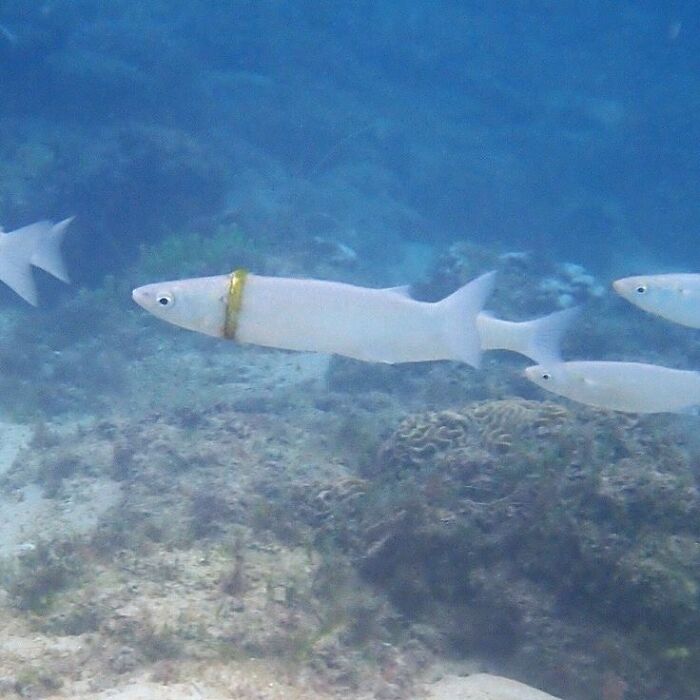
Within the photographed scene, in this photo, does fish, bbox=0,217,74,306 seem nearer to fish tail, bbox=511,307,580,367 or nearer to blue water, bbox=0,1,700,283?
fish tail, bbox=511,307,580,367

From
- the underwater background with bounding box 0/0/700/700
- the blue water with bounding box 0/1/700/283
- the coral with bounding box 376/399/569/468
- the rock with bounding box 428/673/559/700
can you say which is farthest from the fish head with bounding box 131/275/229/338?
the blue water with bounding box 0/1/700/283

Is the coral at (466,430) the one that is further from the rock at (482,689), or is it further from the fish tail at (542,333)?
the rock at (482,689)

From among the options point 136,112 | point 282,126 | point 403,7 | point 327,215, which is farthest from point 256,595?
point 403,7

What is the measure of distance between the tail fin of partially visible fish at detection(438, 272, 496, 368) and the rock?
2.41 m

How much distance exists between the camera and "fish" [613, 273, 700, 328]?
5.63m

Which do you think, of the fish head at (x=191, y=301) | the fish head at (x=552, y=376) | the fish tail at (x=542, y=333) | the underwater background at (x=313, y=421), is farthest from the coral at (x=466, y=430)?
the fish head at (x=191, y=301)

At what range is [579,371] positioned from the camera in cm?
545

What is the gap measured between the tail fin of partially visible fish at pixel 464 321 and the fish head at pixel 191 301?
1.23 m

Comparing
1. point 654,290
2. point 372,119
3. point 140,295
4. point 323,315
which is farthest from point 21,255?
point 372,119

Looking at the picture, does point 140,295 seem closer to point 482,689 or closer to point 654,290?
point 482,689

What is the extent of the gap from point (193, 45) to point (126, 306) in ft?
70.3

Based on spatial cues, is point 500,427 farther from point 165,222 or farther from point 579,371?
point 165,222

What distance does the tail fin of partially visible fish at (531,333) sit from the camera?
15.8 ft

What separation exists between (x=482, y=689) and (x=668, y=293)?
133 inches
